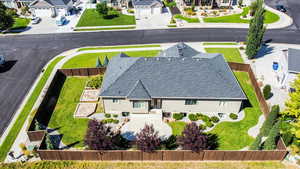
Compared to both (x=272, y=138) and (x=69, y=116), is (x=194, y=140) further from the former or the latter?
(x=69, y=116)

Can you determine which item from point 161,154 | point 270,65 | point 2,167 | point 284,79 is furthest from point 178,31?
point 2,167

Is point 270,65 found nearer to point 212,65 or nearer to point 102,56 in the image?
point 212,65

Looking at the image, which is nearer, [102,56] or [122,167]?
[122,167]

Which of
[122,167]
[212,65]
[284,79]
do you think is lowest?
[122,167]

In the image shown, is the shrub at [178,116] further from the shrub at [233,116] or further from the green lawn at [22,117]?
the green lawn at [22,117]

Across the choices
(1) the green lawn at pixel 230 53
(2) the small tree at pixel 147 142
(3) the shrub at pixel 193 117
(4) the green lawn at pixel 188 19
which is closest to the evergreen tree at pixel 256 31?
(1) the green lawn at pixel 230 53

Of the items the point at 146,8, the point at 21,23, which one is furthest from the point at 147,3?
the point at 21,23
